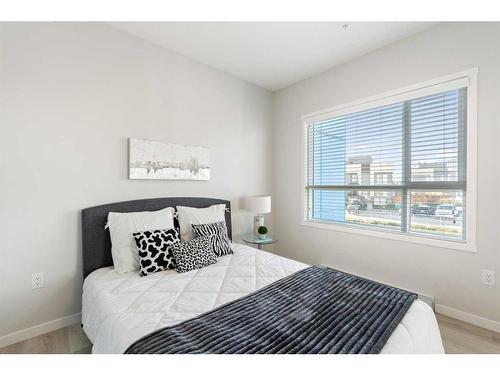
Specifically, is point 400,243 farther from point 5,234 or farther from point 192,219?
point 5,234

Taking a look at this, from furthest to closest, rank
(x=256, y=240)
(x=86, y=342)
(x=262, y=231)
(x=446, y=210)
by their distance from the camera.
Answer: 1. (x=262, y=231)
2. (x=256, y=240)
3. (x=446, y=210)
4. (x=86, y=342)

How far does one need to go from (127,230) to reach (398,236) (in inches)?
103

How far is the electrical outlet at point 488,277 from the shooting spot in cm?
197

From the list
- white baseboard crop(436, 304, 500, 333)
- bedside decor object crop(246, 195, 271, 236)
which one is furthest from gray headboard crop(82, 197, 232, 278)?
white baseboard crop(436, 304, 500, 333)

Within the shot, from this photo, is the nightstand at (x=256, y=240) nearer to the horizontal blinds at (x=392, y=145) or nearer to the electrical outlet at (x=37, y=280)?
the horizontal blinds at (x=392, y=145)

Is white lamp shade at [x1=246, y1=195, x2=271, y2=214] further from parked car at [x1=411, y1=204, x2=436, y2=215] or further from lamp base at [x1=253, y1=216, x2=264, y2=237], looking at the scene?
parked car at [x1=411, y1=204, x2=436, y2=215]

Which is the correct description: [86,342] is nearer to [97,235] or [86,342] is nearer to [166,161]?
[97,235]

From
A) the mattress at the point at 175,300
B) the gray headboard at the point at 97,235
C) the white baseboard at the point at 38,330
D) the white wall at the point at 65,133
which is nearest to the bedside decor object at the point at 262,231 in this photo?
the mattress at the point at 175,300

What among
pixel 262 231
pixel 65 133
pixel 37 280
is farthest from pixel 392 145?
pixel 37 280

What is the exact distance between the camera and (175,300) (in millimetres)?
1441

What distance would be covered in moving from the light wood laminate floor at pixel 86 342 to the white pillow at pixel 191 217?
1.07 meters

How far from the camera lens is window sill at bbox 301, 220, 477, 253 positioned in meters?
2.11

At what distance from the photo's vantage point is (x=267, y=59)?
2795 millimetres
